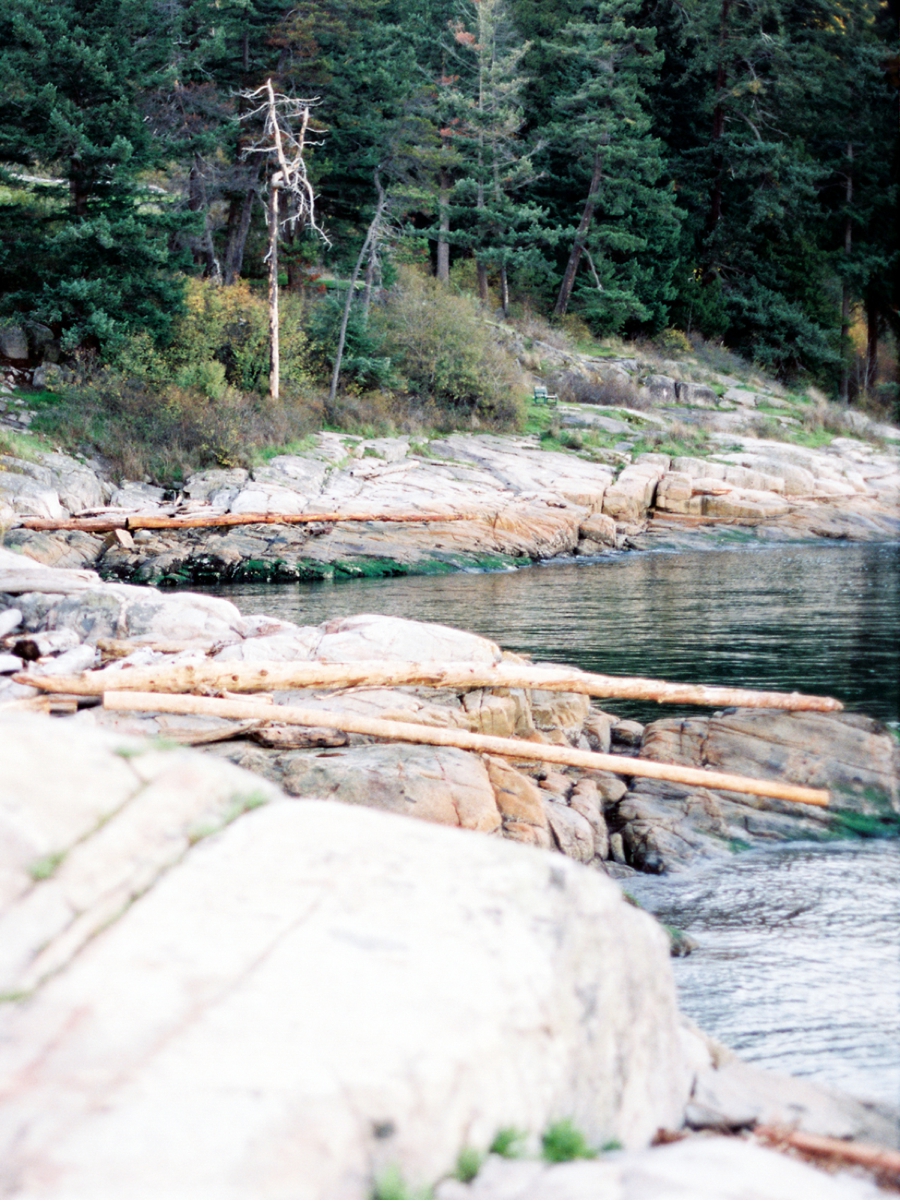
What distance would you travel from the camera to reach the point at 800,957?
6.82m

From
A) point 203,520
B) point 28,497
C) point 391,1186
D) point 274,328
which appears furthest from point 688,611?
point 274,328

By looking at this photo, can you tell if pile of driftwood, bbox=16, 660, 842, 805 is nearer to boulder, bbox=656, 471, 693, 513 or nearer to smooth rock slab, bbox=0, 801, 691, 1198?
smooth rock slab, bbox=0, 801, 691, 1198

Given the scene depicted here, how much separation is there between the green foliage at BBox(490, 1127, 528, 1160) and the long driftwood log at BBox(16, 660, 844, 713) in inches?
244

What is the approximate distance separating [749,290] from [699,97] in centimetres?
884

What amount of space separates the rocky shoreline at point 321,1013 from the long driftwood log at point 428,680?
4.69 meters

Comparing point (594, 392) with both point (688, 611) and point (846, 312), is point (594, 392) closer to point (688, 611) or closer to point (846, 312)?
point (846, 312)

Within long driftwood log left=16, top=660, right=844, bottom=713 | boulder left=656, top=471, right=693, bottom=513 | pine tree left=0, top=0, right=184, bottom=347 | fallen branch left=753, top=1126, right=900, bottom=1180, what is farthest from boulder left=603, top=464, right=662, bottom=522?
fallen branch left=753, top=1126, right=900, bottom=1180

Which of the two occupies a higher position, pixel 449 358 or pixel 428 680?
pixel 449 358

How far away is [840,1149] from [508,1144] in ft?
4.27

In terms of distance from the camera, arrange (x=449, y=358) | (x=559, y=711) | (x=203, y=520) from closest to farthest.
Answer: (x=559, y=711) < (x=203, y=520) < (x=449, y=358)

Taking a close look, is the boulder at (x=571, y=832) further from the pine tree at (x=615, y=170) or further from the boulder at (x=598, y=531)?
the pine tree at (x=615, y=170)

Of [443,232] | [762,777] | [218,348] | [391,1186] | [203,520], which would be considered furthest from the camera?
[443,232]

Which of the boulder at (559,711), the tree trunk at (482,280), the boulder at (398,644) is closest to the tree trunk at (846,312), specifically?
the tree trunk at (482,280)

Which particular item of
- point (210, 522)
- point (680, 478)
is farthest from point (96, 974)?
point (680, 478)
